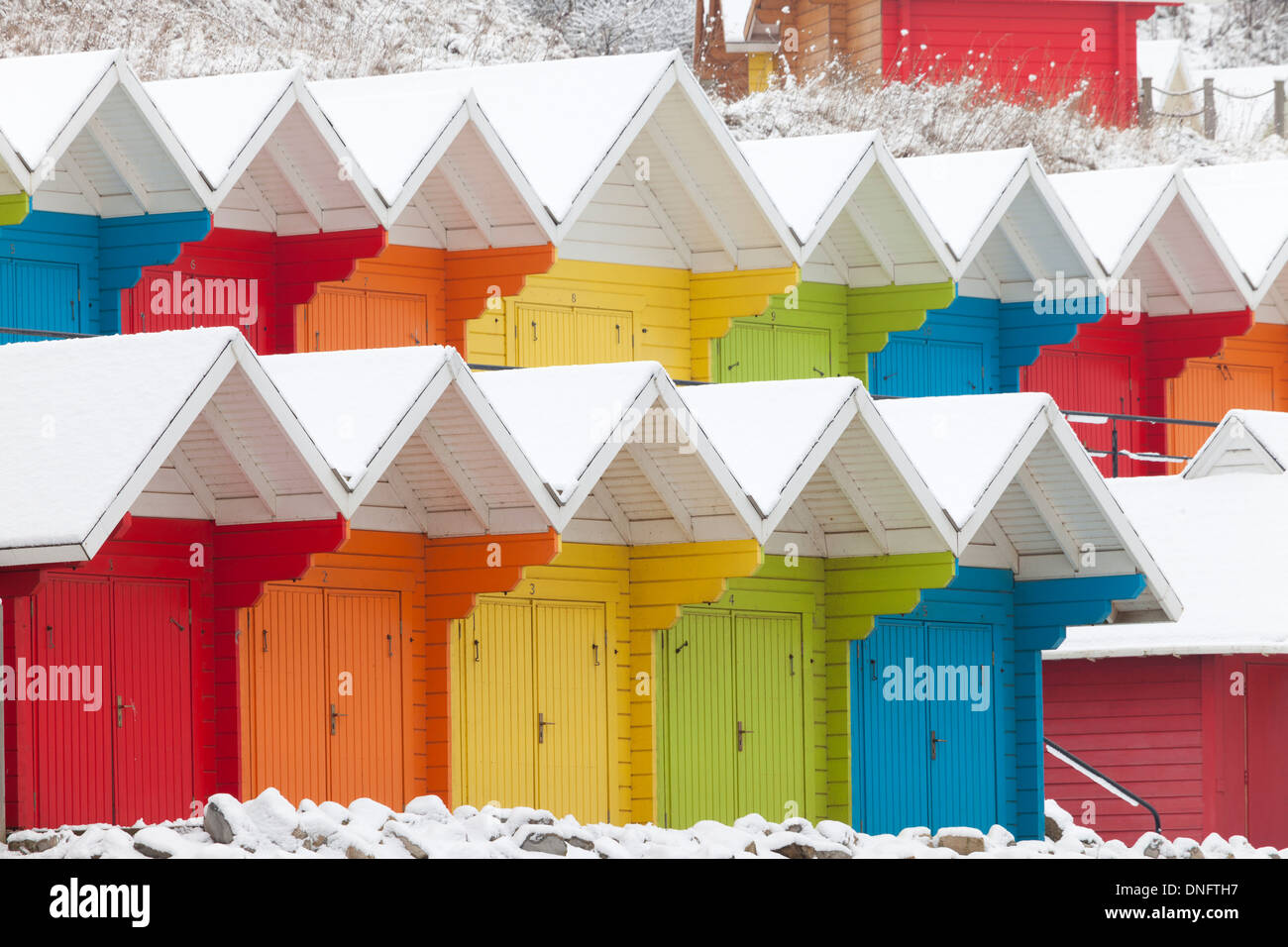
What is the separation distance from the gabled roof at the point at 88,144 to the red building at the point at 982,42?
22.0 metres

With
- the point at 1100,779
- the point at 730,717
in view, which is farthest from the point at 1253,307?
the point at 730,717

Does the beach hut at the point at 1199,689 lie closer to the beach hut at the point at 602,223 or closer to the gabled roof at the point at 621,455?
the beach hut at the point at 602,223

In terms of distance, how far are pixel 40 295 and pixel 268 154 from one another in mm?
2171

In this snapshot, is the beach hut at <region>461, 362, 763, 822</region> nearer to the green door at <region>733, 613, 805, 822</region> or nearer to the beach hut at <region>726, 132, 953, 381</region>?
the green door at <region>733, 613, 805, 822</region>

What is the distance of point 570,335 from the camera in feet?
75.9

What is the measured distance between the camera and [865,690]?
21625 millimetres

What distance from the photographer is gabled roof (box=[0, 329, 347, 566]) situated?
14.7m

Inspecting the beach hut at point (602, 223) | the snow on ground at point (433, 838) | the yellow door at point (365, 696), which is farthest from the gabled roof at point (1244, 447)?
the yellow door at point (365, 696)

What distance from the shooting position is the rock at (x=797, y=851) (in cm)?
1717

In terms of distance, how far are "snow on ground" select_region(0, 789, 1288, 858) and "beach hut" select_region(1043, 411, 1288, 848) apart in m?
6.77

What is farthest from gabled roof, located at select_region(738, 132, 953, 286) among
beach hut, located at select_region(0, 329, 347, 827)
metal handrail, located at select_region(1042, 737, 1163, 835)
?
beach hut, located at select_region(0, 329, 347, 827)

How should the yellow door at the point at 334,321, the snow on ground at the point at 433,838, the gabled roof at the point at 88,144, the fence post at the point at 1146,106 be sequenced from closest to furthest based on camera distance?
1. the snow on ground at the point at 433,838
2. the gabled roof at the point at 88,144
3. the yellow door at the point at 334,321
4. the fence post at the point at 1146,106

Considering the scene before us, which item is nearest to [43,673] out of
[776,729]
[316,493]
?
[316,493]
